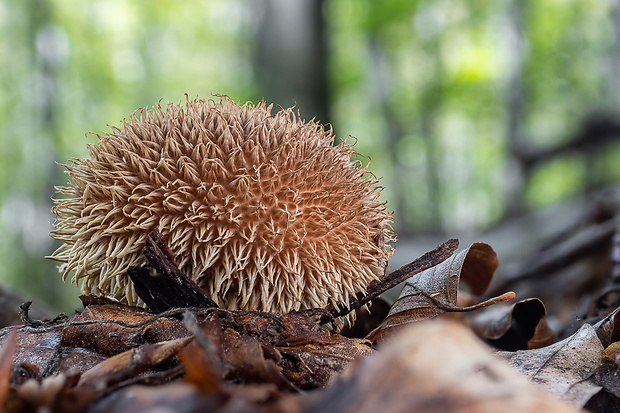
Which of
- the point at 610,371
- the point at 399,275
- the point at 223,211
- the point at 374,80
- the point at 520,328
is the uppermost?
the point at 374,80

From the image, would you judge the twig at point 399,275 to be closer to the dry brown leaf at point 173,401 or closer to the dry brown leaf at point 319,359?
the dry brown leaf at point 319,359

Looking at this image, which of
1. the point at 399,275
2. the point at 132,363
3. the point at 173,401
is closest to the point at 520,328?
the point at 399,275

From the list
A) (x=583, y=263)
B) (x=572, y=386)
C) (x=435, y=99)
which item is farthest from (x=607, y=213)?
(x=435, y=99)

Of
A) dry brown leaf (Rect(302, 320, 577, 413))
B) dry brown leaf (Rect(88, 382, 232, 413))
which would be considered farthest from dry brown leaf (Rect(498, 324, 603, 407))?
dry brown leaf (Rect(88, 382, 232, 413))

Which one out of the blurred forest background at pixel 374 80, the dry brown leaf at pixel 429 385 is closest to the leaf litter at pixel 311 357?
the dry brown leaf at pixel 429 385

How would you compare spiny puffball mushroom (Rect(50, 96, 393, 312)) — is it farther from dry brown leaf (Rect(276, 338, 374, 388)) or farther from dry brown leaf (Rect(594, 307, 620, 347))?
dry brown leaf (Rect(594, 307, 620, 347))

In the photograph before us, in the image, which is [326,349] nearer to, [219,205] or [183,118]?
[219,205]

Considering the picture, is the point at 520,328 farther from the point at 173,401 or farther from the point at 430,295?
the point at 173,401
